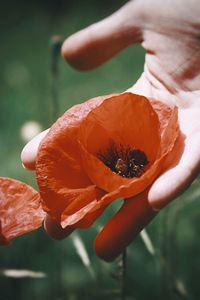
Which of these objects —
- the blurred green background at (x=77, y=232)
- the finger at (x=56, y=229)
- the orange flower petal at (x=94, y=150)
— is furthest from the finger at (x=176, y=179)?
the blurred green background at (x=77, y=232)

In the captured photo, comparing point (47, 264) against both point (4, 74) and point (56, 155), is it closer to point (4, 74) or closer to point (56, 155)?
point (56, 155)

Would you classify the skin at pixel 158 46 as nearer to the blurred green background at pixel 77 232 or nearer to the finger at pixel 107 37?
the finger at pixel 107 37

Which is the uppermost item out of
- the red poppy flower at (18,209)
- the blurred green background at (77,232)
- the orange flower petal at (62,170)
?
the orange flower petal at (62,170)

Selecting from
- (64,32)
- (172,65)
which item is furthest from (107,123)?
(64,32)

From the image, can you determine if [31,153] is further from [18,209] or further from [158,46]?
[158,46]

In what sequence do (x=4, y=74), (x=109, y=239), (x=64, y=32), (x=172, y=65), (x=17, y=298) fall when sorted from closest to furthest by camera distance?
(x=109, y=239) → (x=172, y=65) → (x=17, y=298) → (x=4, y=74) → (x=64, y=32)

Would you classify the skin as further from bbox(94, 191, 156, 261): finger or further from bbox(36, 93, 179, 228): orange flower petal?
bbox(94, 191, 156, 261): finger

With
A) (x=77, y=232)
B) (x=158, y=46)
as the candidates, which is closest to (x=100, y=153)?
(x=158, y=46)
